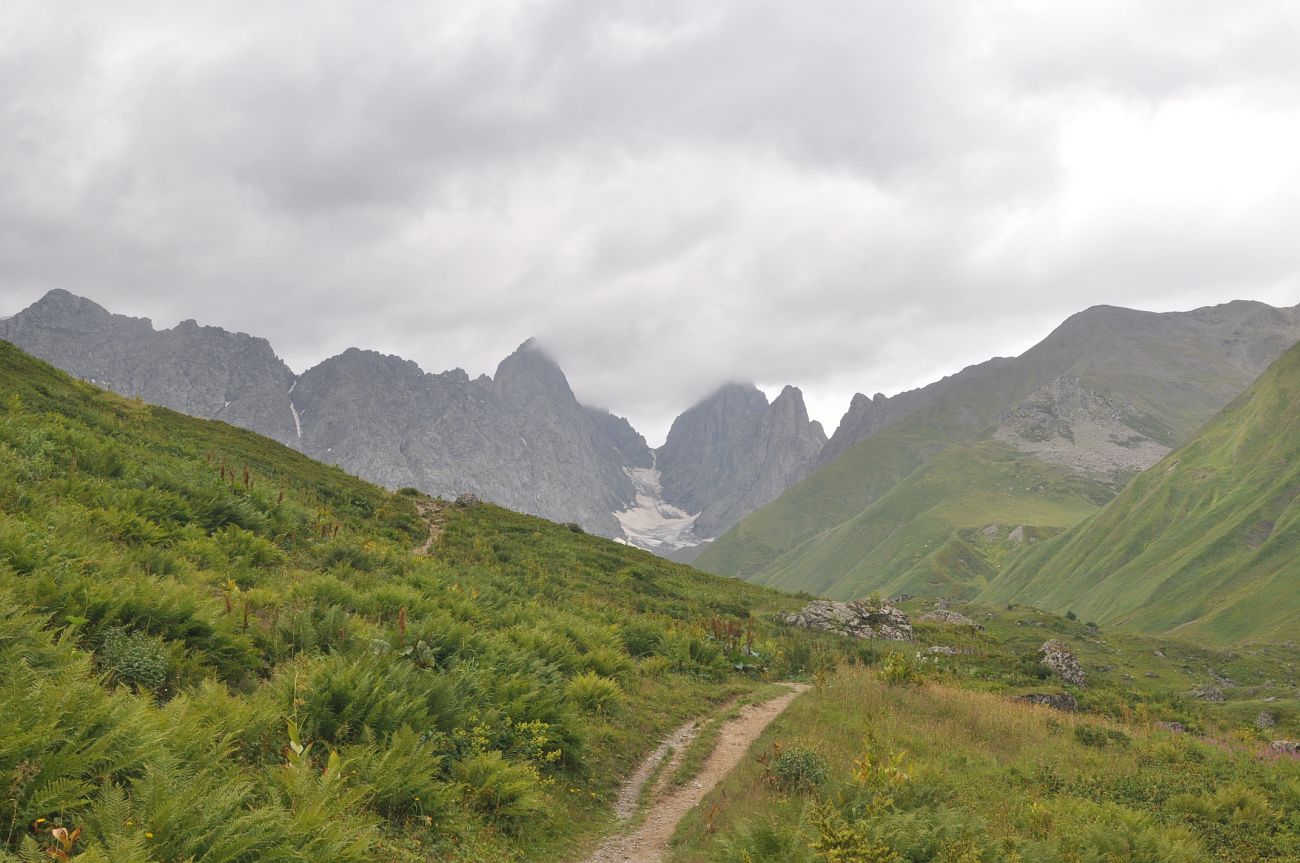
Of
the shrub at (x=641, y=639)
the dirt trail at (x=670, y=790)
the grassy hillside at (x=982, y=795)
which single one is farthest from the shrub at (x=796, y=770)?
the shrub at (x=641, y=639)

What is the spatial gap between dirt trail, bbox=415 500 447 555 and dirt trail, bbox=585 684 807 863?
19.0 m

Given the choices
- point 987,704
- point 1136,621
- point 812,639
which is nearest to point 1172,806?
point 987,704

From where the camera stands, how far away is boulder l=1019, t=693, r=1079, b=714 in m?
23.7

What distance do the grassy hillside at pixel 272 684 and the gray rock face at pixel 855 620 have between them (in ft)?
28.1

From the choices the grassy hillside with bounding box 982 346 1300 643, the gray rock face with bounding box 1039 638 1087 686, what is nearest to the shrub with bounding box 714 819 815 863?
the gray rock face with bounding box 1039 638 1087 686

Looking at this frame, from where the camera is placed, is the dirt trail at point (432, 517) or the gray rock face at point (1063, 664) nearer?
the gray rock face at point (1063, 664)

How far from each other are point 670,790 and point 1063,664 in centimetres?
2746

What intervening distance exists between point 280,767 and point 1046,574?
17222 centimetres

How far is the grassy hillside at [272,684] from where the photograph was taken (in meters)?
5.77

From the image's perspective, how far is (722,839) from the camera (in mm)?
8602

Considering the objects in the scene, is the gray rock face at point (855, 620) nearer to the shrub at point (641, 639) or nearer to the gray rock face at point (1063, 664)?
the gray rock face at point (1063, 664)

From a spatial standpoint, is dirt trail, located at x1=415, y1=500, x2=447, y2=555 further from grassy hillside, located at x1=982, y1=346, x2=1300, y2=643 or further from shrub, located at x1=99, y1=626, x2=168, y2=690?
grassy hillside, located at x1=982, y1=346, x2=1300, y2=643

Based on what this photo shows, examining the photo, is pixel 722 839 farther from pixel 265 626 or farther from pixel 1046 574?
pixel 1046 574

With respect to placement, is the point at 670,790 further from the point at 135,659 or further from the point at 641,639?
the point at 641,639
